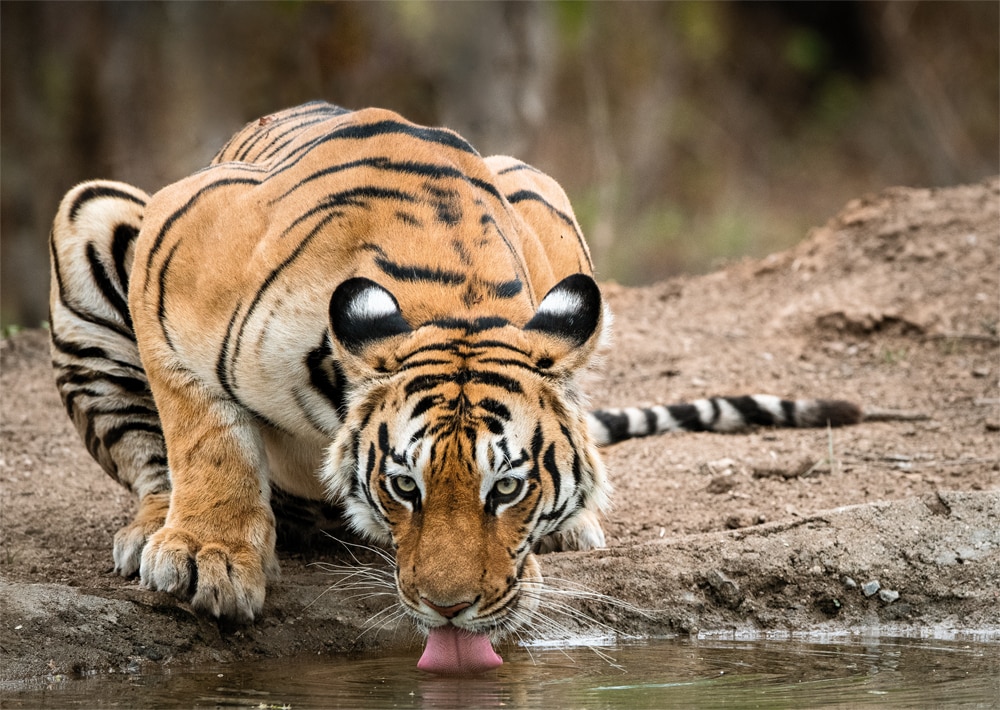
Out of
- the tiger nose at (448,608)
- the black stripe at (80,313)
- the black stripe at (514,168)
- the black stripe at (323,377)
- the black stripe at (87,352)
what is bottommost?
the tiger nose at (448,608)

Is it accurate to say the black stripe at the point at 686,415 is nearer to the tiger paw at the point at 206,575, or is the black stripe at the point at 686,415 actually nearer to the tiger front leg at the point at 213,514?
the tiger front leg at the point at 213,514

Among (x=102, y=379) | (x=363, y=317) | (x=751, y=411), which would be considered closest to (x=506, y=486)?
(x=363, y=317)

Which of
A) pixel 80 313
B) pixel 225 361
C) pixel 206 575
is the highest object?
pixel 80 313

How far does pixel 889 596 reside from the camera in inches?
178

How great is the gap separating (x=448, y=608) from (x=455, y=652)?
0.34 meters

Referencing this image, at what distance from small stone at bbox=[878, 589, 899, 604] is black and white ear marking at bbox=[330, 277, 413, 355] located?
6.72 ft

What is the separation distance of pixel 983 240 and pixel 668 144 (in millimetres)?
11606

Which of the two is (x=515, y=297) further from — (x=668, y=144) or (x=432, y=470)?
(x=668, y=144)

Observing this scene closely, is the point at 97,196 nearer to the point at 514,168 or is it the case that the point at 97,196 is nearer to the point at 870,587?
the point at 514,168

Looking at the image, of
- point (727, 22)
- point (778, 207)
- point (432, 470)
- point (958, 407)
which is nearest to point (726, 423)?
point (958, 407)

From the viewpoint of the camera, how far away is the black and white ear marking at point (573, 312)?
3605mm

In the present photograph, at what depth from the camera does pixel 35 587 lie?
12.7ft

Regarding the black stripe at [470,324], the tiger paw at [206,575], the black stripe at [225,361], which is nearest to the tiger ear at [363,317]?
the black stripe at [470,324]

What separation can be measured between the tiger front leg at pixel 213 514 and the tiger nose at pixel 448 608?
871 millimetres
